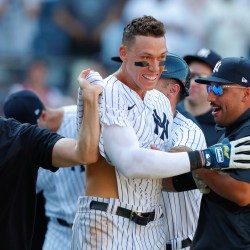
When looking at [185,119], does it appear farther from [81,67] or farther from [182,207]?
[81,67]

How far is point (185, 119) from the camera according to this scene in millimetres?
5090

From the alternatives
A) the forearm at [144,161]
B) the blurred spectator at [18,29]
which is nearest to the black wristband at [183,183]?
the forearm at [144,161]

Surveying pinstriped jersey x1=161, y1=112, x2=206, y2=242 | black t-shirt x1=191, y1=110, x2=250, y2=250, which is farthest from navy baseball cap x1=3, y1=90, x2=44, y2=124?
black t-shirt x1=191, y1=110, x2=250, y2=250

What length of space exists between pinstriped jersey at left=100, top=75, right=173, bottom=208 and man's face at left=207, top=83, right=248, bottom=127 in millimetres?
365

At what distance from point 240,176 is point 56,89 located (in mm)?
8158

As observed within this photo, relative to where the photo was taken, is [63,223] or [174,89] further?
[63,223]

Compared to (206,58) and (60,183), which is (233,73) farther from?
(206,58)

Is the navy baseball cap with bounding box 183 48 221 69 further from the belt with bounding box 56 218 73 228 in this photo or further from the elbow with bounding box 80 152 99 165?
the elbow with bounding box 80 152 99 165

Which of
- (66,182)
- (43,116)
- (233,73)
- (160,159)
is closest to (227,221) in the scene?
(160,159)

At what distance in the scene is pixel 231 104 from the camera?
448cm

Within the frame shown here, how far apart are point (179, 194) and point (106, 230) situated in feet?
2.59

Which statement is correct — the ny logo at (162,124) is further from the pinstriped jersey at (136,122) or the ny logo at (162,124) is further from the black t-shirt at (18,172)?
the black t-shirt at (18,172)

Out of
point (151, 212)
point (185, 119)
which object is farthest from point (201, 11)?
point (151, 212)

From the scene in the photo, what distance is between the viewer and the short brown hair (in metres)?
4.37
